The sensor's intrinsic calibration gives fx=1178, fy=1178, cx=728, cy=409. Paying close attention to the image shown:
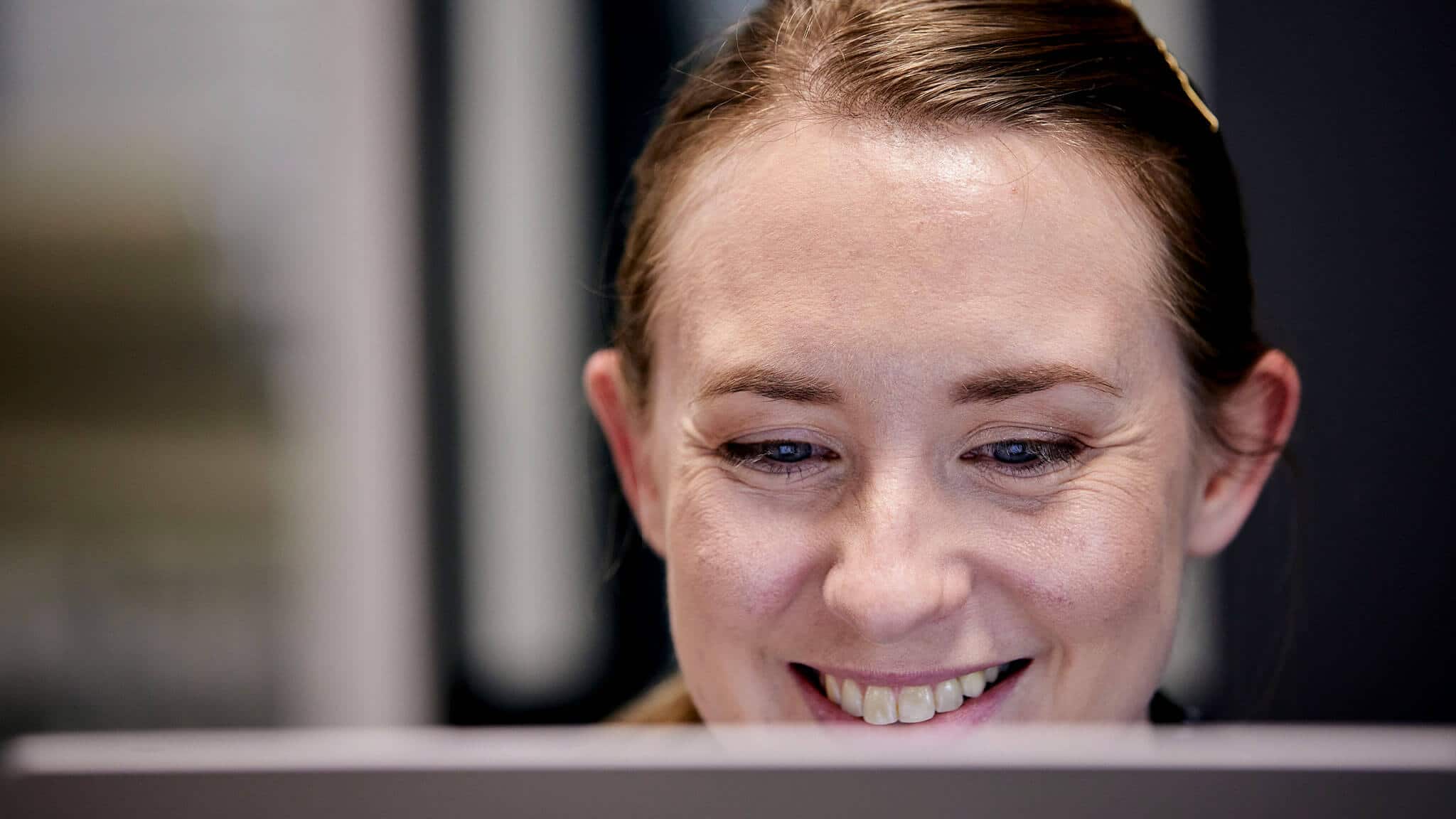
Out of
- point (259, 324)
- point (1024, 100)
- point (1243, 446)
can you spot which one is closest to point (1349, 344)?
point (1243, 446)

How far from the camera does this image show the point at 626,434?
1131 millimetres

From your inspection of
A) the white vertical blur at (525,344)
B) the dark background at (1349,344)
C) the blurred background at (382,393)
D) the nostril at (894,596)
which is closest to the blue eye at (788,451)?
the nostril at (894,596)

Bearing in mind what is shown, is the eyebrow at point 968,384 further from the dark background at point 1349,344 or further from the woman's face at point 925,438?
the dark background at point 1349,344

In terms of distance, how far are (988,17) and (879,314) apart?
11.7 inches

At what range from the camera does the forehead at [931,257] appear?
85 cm

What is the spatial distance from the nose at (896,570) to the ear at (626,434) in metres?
0.27

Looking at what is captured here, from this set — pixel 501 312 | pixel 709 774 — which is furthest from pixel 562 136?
pixel 709 774

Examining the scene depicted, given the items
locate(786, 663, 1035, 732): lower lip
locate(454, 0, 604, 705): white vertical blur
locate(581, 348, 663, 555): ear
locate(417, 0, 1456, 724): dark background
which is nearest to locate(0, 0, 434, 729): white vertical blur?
locate(454, 0, 604, 705): white vertical blur

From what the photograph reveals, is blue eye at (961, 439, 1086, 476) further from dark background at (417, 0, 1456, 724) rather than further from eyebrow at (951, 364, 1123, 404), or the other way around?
dark background at (417, 0, 1456, 724)

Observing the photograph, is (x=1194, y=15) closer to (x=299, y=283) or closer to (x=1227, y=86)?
(x=1227, y=86)

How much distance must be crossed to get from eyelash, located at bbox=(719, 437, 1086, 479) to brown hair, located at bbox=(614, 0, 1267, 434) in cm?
15

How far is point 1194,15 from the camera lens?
6.16 ft

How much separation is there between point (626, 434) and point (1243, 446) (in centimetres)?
56

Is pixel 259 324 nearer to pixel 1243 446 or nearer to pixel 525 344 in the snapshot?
pixel 525 344
